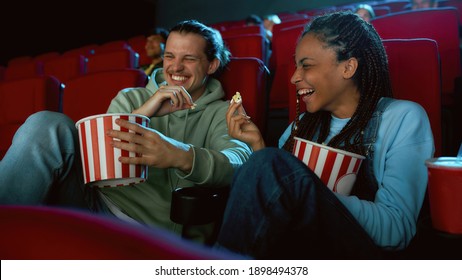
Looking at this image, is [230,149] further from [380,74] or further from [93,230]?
[93,230]

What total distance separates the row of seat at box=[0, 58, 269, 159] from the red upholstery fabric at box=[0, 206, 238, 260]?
661mm

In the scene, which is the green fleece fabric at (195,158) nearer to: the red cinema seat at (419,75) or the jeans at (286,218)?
the jeans at (286,218)

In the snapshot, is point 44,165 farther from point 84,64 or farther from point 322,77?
point 84,64

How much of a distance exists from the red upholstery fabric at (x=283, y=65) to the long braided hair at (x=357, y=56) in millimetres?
585

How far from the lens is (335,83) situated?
621 mm

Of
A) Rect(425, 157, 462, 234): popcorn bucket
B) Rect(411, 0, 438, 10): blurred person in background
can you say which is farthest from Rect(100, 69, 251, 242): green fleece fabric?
Rect(411, 0, 438, 10): blurred person in background

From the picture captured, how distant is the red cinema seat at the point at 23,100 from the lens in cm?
103

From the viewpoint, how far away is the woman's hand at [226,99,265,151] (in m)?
0.62

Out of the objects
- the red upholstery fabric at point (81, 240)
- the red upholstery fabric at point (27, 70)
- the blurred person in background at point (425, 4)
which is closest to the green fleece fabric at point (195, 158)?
the red upholstery fabric at point (81, 240)

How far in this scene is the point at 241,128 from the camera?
65cm

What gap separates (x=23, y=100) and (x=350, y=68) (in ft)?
2.76

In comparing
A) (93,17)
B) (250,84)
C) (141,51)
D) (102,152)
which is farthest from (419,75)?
(93,17)

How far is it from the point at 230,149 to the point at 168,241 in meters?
0.50
